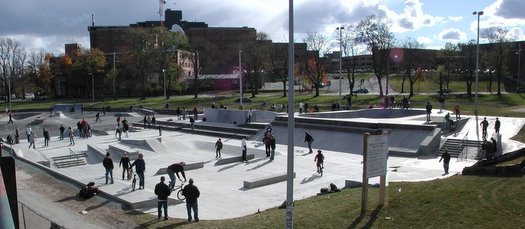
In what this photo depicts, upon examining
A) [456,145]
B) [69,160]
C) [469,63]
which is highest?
[469,63]

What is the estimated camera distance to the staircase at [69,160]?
2520cm

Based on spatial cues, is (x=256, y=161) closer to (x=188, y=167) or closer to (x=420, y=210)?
(x=188, y=167)

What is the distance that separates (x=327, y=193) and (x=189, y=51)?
238 feet

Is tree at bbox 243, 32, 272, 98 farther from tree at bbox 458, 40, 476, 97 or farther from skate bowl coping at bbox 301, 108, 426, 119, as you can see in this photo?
skate bowl coping at bbox 301, 108, 426, 119

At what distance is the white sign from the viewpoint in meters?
11.3

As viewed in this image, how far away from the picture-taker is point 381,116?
38031mm

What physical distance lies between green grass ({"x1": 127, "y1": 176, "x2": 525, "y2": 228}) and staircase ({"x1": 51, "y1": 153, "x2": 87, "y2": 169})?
44.8 feet

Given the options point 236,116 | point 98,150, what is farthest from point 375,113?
point 98,150

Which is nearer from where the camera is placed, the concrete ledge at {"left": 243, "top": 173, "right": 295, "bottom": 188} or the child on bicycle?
the concrete ledge at {"left": 243, "top": 173, "right": 295, "bottom": 188}

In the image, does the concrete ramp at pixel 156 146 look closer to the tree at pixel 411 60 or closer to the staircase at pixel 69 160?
the staircase at pixel 69 160

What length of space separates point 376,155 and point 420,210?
1.80 meters

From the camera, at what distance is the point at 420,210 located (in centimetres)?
1017

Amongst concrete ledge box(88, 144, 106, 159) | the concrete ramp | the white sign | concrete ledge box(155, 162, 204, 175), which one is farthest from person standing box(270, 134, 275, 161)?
the white sign

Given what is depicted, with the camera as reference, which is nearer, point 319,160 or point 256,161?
point 319,160
